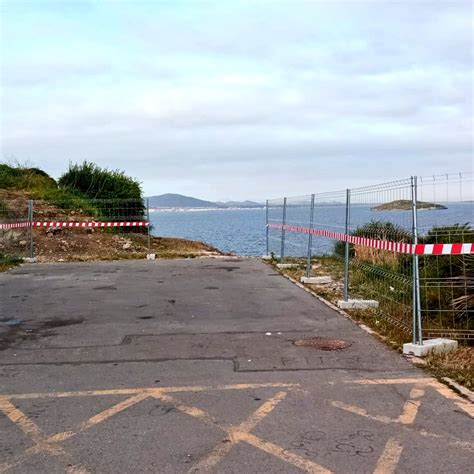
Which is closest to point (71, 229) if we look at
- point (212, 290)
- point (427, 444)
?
point (212, 290)

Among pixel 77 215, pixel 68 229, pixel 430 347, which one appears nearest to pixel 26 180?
pixel 77 215

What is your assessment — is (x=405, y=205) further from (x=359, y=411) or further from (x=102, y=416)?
(x=102, y=416)

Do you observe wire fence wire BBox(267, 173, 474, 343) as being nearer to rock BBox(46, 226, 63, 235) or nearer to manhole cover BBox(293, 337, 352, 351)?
manhole cover BBox(293, 337, 352, 351)

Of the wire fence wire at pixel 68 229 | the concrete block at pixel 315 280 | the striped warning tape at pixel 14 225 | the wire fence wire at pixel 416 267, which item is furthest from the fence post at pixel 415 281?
the striped warning tape at pixel 14 225

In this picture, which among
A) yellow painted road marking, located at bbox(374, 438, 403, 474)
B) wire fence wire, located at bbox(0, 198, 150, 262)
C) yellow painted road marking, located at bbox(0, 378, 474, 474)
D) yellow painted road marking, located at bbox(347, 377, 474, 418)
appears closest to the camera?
yellow painted road marking, located at bbox(374, 438, 403, 474)

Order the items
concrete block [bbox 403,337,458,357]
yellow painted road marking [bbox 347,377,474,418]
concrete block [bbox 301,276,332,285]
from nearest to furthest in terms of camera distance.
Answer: yellow painted road marking [bbox 347,377,474,418], concrete block [bbox 403,337,458,357], concrete block [bbox 301,276,332,285]

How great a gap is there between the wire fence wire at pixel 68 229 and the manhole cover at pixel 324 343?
14.9 meters

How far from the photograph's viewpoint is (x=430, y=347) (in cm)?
703

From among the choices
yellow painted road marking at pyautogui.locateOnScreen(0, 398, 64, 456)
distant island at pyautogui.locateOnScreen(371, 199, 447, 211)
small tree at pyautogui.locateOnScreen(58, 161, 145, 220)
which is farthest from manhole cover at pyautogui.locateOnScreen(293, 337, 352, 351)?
small tree at pyautogui.locateOnScreen(58, 161, 145, 220)

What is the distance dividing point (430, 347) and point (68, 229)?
69.1 ft

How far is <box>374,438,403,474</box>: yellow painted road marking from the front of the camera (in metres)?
3.93

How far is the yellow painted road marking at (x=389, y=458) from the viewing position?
393cm

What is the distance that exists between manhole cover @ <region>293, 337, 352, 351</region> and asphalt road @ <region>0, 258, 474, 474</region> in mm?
142

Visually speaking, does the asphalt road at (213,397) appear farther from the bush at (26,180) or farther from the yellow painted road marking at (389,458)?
the bush at (26,180)
